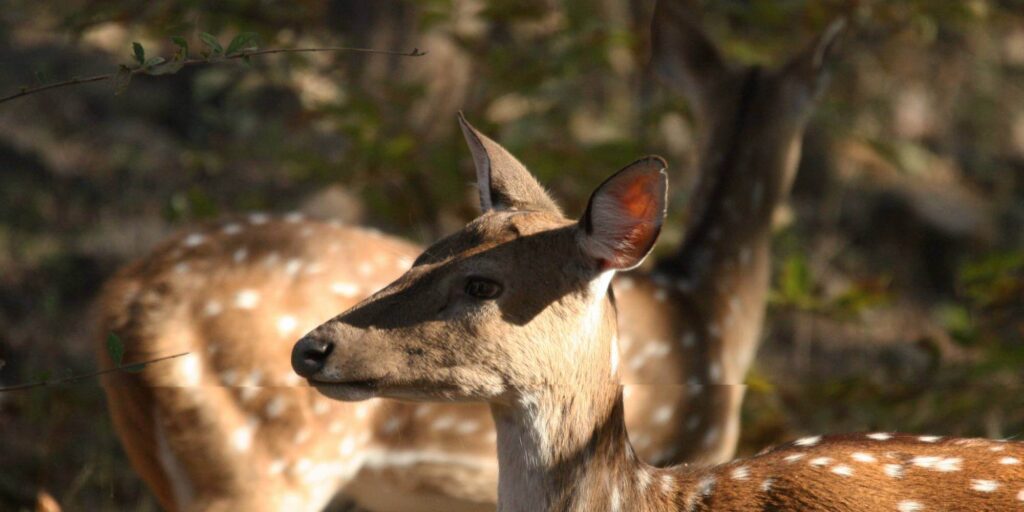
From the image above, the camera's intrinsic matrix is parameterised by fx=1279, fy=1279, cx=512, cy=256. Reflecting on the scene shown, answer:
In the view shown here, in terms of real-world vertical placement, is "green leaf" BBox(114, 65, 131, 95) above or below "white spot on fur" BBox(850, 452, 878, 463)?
below

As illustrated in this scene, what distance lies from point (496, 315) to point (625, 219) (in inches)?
13.4

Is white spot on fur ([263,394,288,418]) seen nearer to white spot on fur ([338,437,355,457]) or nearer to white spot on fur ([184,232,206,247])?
white spot on fur ([338,437,355,457])

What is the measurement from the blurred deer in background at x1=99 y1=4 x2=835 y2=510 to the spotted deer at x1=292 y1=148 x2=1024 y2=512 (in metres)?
1.20

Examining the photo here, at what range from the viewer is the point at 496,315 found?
2711 mm

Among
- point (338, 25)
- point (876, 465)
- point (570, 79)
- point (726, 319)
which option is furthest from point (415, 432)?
point (338, 25)

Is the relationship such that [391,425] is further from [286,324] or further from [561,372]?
[561,372]

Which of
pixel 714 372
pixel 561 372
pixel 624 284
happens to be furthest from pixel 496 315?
pixel 714 372

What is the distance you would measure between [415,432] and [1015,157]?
22.7 ft

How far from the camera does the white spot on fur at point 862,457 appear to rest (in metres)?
→ 2.81

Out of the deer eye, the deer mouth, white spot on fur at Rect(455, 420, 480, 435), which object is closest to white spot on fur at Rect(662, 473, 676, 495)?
the deer eye

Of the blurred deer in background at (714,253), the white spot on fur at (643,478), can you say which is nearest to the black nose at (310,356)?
the white spot on fur at (643,478)

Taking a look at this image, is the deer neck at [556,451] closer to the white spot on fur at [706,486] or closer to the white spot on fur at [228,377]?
the white spot on fur at [706,486]

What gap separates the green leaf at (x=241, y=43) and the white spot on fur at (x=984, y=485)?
5.75ft

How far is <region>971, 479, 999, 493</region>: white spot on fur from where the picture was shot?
2.67 meters
